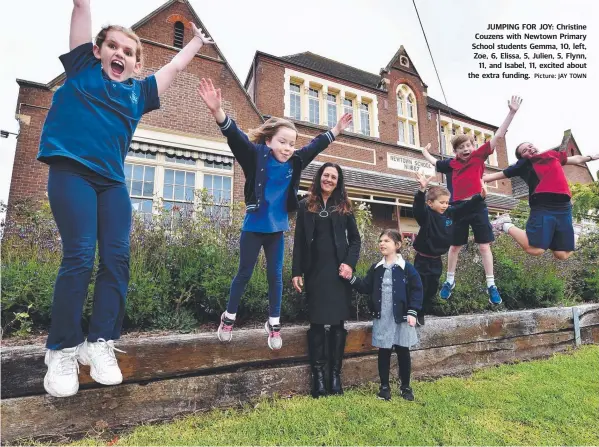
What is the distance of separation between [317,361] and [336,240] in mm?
1020

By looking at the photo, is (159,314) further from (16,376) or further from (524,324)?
(524,324)

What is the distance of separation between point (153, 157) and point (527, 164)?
874 centimetres

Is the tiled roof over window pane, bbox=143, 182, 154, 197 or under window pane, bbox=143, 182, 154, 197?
over

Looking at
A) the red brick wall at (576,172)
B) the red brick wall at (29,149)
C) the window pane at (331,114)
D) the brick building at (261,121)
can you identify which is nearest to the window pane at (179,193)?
the brick building at (261,121)

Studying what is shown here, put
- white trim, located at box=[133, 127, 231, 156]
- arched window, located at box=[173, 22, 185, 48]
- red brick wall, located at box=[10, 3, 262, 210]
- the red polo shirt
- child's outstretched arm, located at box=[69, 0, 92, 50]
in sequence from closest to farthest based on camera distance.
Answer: child's outstretched arm, located at box=[69, 0, 92, 50] < the red polo shirt < red brick wall, located at box=[10, 3, 262, 210] < white trim, located at box=[133, 127, 231, 156] < arched window, located at box=[173, 22, 185, 48]

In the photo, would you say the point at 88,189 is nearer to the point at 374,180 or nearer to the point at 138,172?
the point at 138,172

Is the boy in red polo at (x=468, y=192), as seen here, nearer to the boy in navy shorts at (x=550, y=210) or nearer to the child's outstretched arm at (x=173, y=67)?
the boy in navy shorts at (x=550, y=210)

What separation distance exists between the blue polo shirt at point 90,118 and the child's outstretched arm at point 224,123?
0.42 metres

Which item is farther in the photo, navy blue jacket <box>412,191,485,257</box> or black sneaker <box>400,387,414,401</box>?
navy blue jacket <box>412,191,485,257</box>

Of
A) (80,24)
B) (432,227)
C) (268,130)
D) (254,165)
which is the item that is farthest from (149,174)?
(432,227)

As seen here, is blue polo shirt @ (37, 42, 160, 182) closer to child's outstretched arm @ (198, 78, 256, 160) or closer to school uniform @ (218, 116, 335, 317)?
child's outstretched arm @ (198, 78, 256, 160)

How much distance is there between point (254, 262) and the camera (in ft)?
8.50

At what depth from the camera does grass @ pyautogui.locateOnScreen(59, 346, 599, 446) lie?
216 centimetres

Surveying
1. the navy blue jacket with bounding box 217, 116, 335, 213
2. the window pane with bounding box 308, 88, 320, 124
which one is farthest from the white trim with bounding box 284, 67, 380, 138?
the navy blue jacket with bounding box 217, 116, 335, 213
